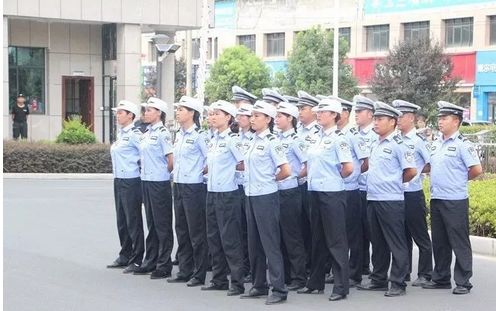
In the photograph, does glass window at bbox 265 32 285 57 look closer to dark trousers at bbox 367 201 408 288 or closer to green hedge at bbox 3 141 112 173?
green hedge at bbox 3 141 112 173

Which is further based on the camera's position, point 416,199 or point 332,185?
point 416,199

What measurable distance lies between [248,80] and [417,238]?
3784 centimetres

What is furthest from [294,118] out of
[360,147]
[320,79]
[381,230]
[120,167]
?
[320,79]

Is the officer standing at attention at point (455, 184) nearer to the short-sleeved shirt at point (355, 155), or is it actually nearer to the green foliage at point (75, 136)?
the short-sleeved shirt at point (355, 155)

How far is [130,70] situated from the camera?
2808 centimetres

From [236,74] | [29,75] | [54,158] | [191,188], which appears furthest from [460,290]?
[236,74]

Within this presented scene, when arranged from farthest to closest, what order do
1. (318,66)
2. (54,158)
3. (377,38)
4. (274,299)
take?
(377,38)
(318,66)
(54,158)
(274,299)

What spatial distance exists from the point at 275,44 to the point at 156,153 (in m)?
45.8

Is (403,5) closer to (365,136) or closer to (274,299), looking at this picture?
(365,136)

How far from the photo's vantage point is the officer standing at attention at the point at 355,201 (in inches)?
364

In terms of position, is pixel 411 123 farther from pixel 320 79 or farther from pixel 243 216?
pixel 320 79

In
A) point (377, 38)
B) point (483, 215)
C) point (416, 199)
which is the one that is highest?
point (377, 38)

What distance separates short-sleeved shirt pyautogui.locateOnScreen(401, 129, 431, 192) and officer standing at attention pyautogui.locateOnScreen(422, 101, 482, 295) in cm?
30

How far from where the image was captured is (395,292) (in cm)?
879
